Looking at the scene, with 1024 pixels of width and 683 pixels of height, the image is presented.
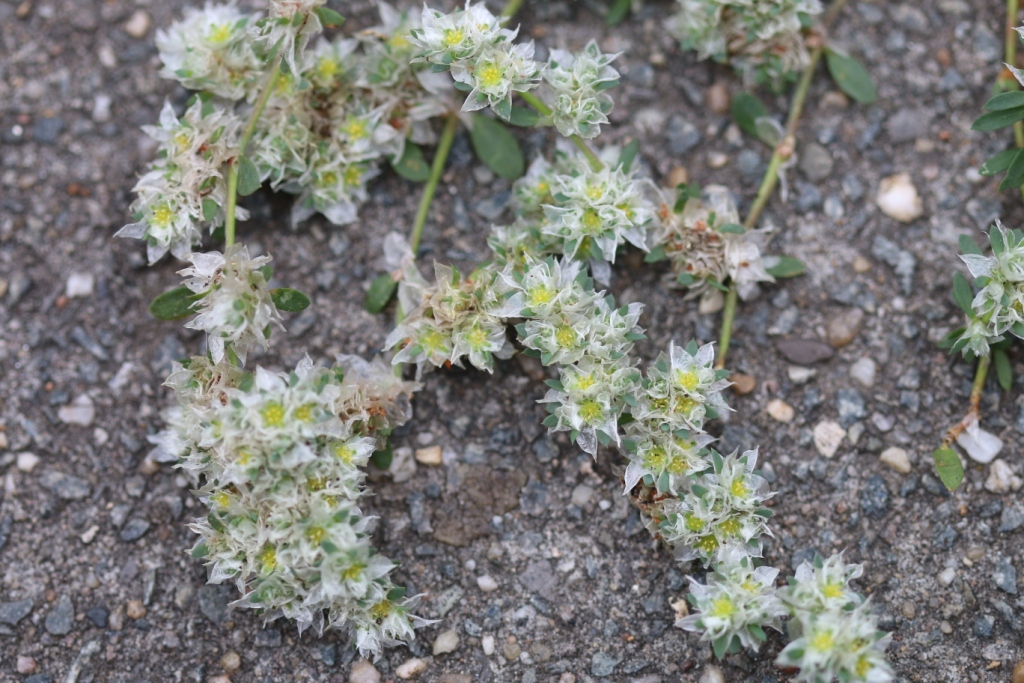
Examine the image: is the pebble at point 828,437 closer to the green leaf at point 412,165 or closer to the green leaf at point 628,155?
the green leaf at point 628,155

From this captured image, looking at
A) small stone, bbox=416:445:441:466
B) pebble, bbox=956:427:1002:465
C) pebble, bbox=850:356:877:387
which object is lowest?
small stone, bbox=416:445:441:466

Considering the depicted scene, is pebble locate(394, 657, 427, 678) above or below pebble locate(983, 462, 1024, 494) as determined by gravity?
below

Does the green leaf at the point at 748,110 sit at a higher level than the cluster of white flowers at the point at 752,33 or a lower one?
lower

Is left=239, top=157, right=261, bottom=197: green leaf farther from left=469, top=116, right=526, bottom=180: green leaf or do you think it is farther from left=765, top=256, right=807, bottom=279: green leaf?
left=765, top=256, right=807, bottom=279: green leaf

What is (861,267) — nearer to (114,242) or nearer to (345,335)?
(345,335)

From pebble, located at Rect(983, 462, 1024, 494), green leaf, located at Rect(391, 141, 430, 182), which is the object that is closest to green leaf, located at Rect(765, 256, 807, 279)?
pebble, located at Rect(983, 462, 1024, 494)

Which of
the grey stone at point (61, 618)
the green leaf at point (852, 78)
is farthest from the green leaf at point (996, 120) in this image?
the grey stone at point (61, 618)
